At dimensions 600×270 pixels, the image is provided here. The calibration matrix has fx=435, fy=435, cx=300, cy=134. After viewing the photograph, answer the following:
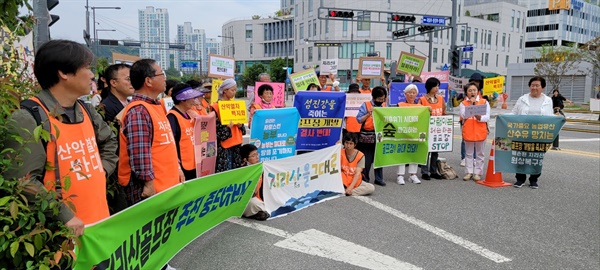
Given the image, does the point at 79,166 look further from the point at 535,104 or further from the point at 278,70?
the point at 278,70

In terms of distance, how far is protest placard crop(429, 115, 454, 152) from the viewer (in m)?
7.96

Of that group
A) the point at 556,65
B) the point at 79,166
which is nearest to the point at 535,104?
the point at 79,166

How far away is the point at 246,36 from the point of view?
98.2 metres

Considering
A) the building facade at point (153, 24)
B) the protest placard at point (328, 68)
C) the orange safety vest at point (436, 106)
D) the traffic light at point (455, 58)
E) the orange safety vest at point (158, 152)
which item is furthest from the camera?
the building facade at point (153, 24)

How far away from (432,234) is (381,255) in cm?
99

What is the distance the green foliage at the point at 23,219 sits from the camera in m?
1.79

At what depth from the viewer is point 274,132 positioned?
696 cm

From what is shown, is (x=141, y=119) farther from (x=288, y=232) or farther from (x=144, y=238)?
(x=288, y=232)

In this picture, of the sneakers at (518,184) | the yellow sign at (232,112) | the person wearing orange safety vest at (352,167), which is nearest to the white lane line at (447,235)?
the person wearing orange safety vest at (352,167)

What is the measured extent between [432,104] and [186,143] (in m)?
5.08

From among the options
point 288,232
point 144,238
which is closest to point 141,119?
point 144,238

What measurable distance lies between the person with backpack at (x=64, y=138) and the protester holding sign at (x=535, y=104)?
7.16 meters

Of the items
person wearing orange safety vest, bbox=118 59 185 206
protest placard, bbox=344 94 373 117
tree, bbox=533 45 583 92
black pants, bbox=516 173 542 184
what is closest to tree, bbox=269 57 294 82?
tree, bbox=533 45 583 92

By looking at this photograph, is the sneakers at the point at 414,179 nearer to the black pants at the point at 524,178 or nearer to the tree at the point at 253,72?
the black pants at the point at 524,178
